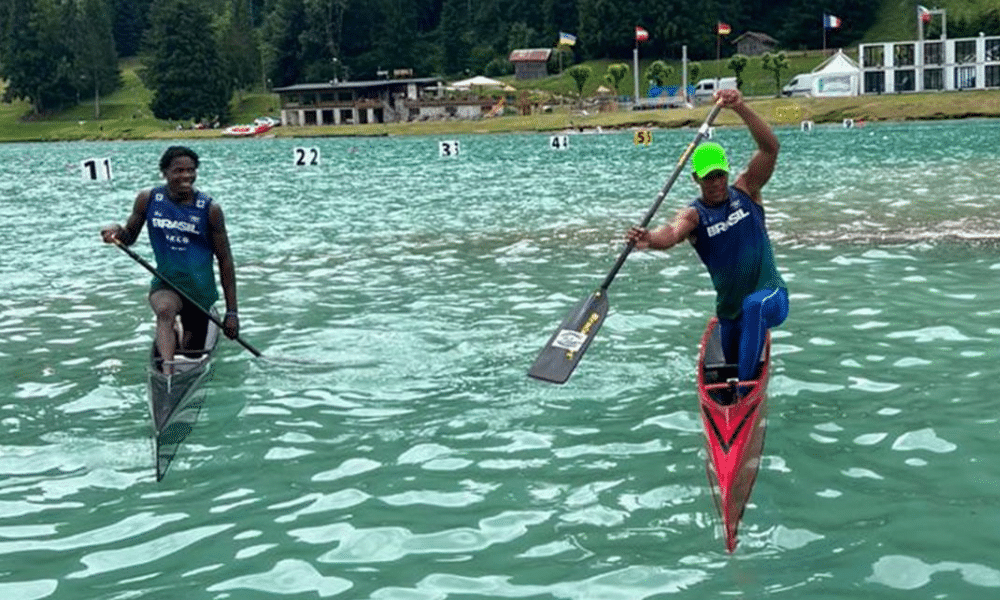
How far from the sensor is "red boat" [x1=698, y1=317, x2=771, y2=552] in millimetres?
8977

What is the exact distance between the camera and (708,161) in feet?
34.7

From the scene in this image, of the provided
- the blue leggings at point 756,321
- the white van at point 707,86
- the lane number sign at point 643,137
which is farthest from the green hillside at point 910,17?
the blue leggings at point 756,321

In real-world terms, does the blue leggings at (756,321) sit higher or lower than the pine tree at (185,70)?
lower

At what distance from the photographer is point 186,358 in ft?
45.0

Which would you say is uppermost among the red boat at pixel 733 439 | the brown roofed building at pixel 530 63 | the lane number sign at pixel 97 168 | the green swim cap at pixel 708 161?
the brown roofed building at pixel 530 63

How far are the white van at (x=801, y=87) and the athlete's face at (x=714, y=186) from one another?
487ft

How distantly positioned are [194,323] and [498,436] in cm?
538

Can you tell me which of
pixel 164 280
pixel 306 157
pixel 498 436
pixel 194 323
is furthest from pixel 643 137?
pixel 498 436

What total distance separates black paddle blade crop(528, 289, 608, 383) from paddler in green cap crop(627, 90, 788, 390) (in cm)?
177

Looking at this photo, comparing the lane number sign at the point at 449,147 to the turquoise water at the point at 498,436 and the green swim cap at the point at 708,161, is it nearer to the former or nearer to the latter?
the turquoise water at the point at 498,436

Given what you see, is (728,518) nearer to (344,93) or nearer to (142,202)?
(142,202)

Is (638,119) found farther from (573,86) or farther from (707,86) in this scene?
(573,86)

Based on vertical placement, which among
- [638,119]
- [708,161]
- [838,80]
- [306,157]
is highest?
[838,80]

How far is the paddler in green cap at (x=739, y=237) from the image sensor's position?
10.6 m
